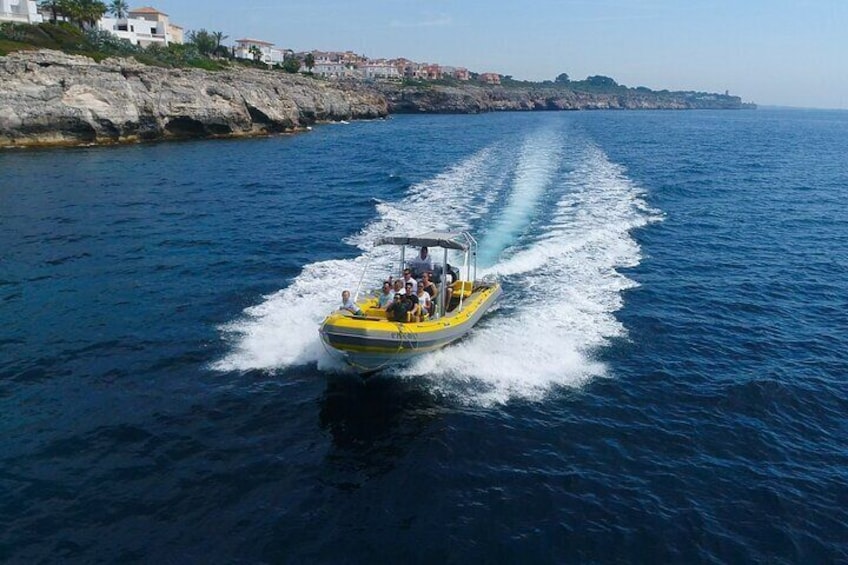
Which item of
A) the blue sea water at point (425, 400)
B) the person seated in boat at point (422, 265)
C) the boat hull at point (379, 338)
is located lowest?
the blue sea water at point (425, 400)

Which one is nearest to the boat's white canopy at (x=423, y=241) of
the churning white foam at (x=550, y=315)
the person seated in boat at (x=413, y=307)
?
the person seated in boat at (x=413, y=307)

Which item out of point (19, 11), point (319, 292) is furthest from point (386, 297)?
point (19, 11)

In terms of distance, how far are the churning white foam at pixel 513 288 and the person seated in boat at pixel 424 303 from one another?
51.2 inches

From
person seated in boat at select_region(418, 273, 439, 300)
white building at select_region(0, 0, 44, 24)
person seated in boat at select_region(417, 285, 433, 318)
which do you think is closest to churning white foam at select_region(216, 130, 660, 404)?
person seated in boat at select_region(417, 285, 433, 318)

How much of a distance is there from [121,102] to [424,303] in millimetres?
57078

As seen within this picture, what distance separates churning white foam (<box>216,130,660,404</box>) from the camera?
18141 mm

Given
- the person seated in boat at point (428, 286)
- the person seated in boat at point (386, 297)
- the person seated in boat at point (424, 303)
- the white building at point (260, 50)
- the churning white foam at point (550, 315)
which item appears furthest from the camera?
the white building at point (260, 50)

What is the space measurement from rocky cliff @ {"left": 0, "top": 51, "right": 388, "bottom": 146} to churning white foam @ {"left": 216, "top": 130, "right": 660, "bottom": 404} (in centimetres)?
3587

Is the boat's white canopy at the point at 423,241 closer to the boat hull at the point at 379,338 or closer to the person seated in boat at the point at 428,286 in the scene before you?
the person seated in boat at the point at 428,286

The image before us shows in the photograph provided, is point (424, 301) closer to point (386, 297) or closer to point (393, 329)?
point (386, 297)

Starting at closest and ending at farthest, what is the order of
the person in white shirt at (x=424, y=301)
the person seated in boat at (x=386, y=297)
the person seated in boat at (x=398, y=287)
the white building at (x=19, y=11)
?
the person in white shirt at (x=424, y=301)
the person seated in boat at (x=386, y=297)
the person seated in boat at (x=398, y=287)
the white building at (x=19, y=11)

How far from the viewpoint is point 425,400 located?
54.9 feet

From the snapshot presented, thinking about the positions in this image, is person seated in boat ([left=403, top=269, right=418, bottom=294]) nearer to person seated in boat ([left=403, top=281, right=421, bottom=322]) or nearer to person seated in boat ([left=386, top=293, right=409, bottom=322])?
person seated in boat ([left=403, top=281, right=421, bottom=322])

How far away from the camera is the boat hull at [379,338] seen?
16.5 meters
